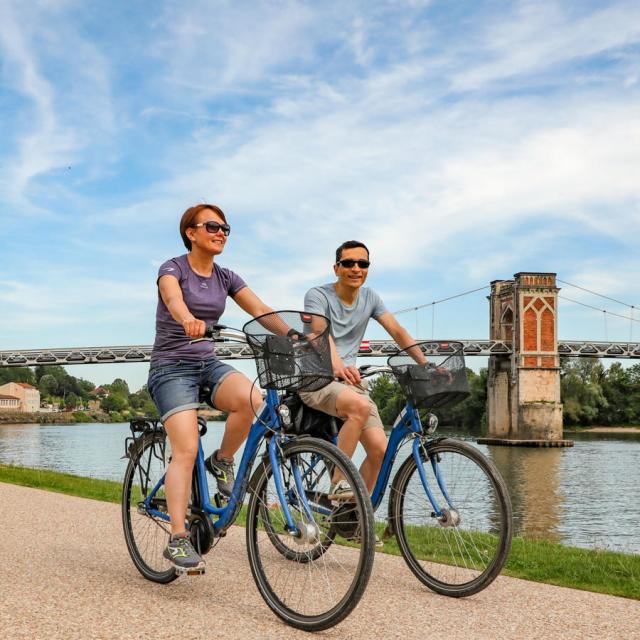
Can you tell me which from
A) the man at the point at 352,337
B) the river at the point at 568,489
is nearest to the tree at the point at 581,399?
the river at the point at 568,489

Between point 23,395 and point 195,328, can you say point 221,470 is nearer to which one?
point 195,328

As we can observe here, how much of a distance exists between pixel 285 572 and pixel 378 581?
0.76 m

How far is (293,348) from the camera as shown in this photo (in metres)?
3.11

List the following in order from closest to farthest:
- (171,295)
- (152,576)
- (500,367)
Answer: (171,295) → (152,576) → (500,367)

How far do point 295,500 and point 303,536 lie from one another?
5.4 inches

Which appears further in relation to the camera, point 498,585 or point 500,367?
point 500,367

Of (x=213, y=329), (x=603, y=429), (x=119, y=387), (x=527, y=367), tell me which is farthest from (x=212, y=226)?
(x=119, y=387)

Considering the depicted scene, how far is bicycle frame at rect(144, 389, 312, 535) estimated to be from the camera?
3.16m

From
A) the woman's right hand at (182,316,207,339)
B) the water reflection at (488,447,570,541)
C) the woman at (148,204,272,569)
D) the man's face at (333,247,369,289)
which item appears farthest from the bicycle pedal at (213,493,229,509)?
the water reflection at (488,447,570,541)

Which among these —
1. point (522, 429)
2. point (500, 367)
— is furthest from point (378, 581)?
point (500, 367)

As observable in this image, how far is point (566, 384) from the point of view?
73.5 m

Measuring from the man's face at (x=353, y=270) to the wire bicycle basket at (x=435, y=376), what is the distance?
0.48 meters

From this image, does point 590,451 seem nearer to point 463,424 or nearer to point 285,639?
point 463,424

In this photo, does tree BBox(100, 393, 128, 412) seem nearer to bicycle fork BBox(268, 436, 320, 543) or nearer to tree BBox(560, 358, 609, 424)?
tree BBox(560, 358, 609, 424)
